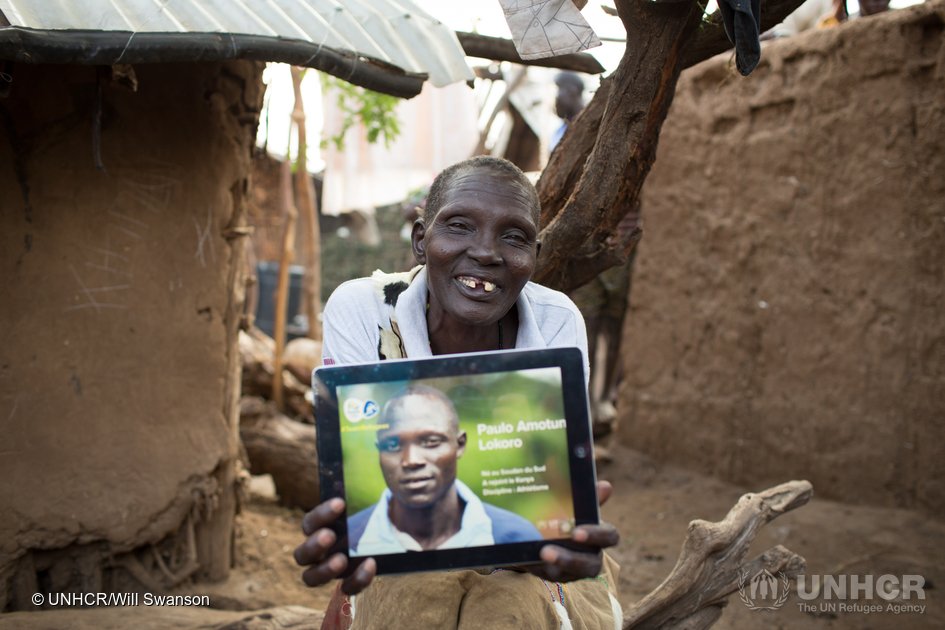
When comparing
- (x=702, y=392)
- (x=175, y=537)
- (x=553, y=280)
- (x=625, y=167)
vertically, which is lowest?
(x=175, y=537)

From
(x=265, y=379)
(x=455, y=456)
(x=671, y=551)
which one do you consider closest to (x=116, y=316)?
(x=455, y=456)

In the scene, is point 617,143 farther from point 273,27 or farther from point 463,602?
point 463,602

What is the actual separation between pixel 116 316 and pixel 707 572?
2.34m

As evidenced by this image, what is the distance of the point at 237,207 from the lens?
3.74m

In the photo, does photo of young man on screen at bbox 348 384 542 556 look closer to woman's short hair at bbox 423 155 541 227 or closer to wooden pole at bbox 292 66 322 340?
woman's short hair at bbox 423 155 541 227

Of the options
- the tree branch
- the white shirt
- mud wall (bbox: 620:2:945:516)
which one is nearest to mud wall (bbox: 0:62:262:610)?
the tree branch

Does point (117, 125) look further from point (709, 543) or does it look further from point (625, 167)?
point (709, 543)

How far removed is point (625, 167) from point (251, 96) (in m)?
1.85

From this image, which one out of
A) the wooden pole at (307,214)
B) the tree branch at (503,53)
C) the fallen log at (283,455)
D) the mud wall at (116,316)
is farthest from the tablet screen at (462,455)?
the wooden pole at (307,214)

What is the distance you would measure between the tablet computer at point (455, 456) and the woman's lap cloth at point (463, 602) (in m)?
0.29

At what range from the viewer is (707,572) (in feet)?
8.54

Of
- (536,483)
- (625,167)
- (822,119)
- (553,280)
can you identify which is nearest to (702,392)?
(822,119)

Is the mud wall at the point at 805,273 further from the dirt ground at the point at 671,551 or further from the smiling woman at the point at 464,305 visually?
the smiling woman at the point at 464,305

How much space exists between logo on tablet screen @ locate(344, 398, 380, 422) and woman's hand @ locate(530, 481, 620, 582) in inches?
16.0
